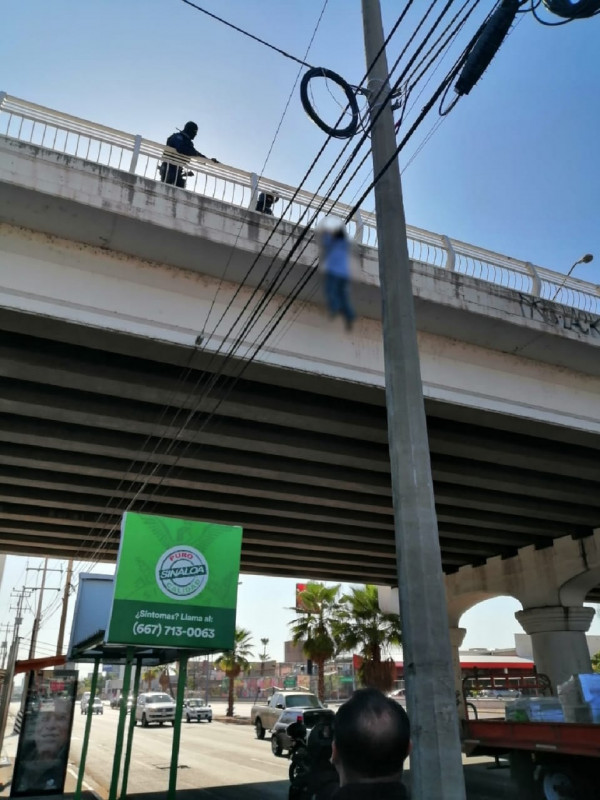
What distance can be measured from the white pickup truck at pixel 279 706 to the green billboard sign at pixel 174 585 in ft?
49.5

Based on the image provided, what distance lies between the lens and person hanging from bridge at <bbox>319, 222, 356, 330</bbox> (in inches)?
207

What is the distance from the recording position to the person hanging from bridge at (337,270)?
5.25 meters

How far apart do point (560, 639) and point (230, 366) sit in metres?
16.0

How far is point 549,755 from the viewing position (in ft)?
29.0

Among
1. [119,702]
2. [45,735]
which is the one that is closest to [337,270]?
[45,735]

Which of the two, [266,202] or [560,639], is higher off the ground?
[266,202]

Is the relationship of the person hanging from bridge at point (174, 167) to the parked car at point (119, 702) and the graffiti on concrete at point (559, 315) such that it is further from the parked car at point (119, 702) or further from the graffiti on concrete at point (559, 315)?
the parked car at point (119, 702)

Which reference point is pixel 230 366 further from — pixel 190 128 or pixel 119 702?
pixel 119 702

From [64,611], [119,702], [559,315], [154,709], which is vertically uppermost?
[559,315]

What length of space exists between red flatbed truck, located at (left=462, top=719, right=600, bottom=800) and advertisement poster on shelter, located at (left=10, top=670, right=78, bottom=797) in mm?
7986

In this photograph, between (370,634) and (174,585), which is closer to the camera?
(174,585)

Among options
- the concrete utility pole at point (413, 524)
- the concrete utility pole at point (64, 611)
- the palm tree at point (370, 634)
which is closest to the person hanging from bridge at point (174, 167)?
the concrete utility pole at point (413, 524)

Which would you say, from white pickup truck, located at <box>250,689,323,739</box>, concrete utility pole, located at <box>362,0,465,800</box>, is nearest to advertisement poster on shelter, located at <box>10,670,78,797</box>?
concrete utility pole, located at <box>362,0,465,800</box>

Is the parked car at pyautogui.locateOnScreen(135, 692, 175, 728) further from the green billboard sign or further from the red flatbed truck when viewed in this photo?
the green billboard sign
